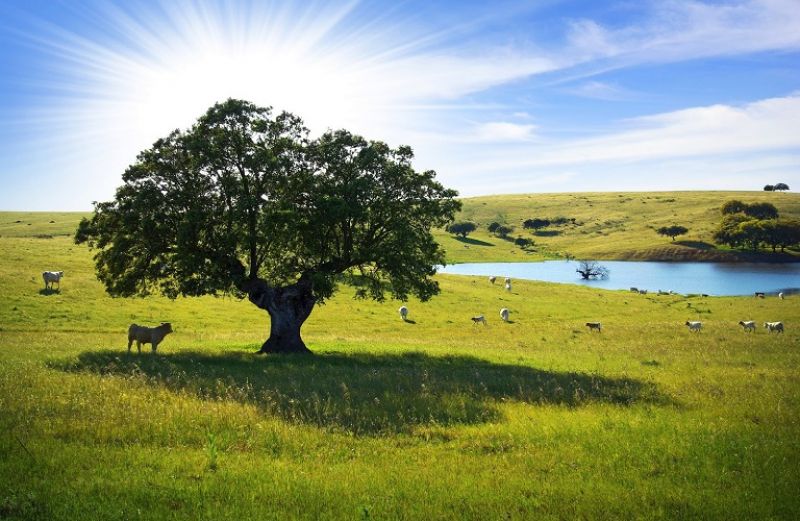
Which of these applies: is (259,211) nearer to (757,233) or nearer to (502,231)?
(757,233)

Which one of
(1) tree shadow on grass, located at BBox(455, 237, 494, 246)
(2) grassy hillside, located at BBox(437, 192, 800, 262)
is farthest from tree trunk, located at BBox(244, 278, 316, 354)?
(1) tree shadow on grass, located at BBox(455, 237, 494, 246)

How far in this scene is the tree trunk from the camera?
92.2ft

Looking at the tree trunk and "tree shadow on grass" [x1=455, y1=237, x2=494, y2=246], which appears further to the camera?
"tree shadow on grass" [x1=455, y1=237, x2=494, y2=246]

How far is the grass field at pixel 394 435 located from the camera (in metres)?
8.28

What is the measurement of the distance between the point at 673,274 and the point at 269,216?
343 feet

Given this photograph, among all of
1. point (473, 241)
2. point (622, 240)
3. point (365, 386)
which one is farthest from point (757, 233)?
point (365, 386)

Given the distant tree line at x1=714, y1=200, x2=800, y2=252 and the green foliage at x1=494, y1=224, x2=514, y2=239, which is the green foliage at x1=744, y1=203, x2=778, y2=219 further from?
the green foliage at x1=494, y1=224, x2=514, y2=239

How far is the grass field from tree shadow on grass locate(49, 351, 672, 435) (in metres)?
0.11

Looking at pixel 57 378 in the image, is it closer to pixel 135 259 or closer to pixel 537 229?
pixel 135 259

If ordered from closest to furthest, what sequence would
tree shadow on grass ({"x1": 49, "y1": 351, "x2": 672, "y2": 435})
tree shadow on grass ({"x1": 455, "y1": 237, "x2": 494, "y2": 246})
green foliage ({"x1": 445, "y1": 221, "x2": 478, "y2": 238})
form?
tree shadow on grass ({"x1": 49, "y1": 351, "x2": 672, "y2": 435}) < tree shadow on grass ({"x1": 455, "y1": 237, "x2": 494, "y2": 246}) < green foliage ({"x1": 445, "y1": 221, "x2": 478, "y2": 238})

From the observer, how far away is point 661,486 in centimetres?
911

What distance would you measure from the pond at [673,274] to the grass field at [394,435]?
222 ft

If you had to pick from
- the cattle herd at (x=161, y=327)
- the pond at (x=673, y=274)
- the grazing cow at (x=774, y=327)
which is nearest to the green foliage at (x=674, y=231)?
the pond at (x=673, y=274)

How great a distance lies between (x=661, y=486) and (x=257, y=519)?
264 inches
